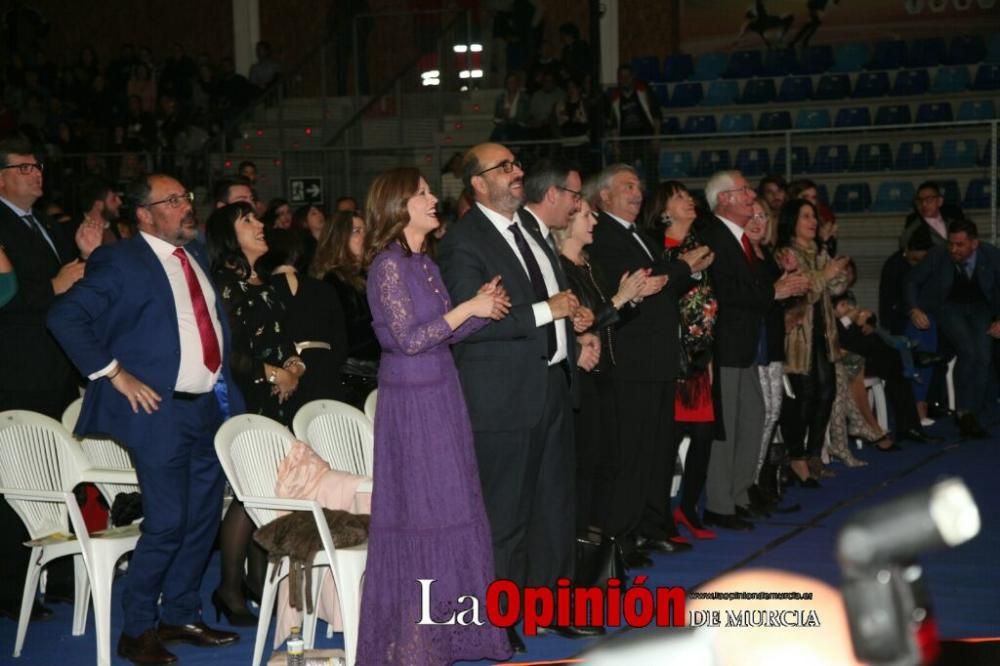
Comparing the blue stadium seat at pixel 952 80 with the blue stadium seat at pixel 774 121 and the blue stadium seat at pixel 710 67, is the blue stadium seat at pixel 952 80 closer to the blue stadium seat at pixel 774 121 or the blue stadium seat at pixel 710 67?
the blue stadium seat at pixel 774 121

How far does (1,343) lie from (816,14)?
1289cm

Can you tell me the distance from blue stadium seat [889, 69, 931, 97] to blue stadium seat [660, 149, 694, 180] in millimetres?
3115

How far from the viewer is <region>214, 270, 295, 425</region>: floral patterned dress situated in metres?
5.68

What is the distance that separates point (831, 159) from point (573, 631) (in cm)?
922

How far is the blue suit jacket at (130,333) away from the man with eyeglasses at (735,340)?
120 inches

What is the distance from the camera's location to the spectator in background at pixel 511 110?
14180mm

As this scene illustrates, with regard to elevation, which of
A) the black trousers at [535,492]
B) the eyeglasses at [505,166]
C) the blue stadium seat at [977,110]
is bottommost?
the black trousers at [535,492]

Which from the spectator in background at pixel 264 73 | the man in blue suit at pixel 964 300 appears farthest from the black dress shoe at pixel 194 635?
the spectator in background at pixel 264 73

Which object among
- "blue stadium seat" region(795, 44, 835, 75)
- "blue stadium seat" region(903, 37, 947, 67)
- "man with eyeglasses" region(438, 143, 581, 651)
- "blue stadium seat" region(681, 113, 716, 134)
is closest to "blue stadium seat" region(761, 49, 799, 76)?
"blue stadium seat" region(795, 44, 835, 75)

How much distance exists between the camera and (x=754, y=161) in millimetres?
13383

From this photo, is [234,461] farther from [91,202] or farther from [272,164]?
[272,164]

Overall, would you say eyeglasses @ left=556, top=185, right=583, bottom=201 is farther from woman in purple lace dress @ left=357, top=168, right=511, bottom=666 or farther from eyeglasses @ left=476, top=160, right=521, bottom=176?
woman in purple lace dress @ left=357, top=168, right=511, bottom=666

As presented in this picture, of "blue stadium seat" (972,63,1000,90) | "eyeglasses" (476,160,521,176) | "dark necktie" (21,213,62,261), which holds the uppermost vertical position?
"blue stadium seat" (972,63,1000,90)

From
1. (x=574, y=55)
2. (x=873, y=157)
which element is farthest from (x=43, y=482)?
(x=574, y=55)
